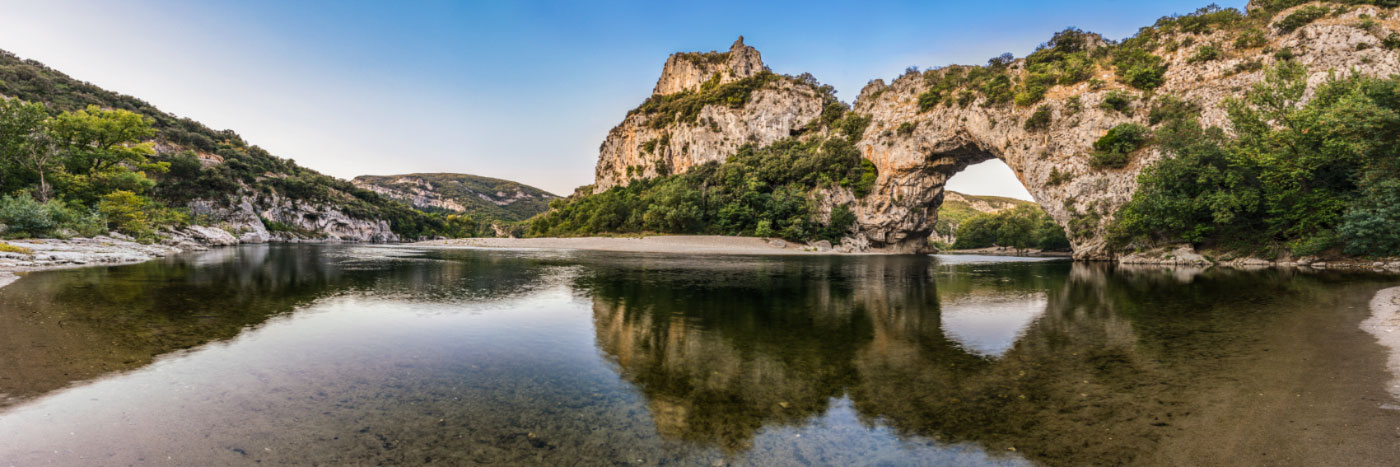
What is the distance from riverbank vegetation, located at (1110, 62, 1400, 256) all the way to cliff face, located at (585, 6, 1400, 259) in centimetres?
308

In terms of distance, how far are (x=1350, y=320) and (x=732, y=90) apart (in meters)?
82.7

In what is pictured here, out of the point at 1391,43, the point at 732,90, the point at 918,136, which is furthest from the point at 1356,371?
the point at 732,90

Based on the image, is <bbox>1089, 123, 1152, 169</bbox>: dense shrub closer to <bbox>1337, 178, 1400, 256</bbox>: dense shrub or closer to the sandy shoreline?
<bbox>1337, 178, 1400, 256</bbox>: dense shrub

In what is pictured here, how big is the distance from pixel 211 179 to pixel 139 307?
76480 mm

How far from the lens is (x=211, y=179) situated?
207 feet

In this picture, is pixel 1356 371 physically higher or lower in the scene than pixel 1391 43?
lower

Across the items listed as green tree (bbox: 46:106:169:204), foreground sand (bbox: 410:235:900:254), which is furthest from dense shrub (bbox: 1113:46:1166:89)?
green tree (bbox: 46:106:169:204)

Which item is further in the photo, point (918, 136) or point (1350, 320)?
point (918, 136)

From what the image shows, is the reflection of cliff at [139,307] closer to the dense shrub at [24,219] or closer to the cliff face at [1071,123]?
the dense shrub at [24,219]

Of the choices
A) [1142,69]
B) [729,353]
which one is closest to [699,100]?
[1142,69]

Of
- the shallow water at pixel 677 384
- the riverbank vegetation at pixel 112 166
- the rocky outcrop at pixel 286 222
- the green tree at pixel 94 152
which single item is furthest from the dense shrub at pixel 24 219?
the rocky outcrop at pixel 286 222

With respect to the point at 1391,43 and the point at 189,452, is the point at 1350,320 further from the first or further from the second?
the point at 1391,43

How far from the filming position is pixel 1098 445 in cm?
380

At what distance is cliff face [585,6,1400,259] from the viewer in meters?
30.8
